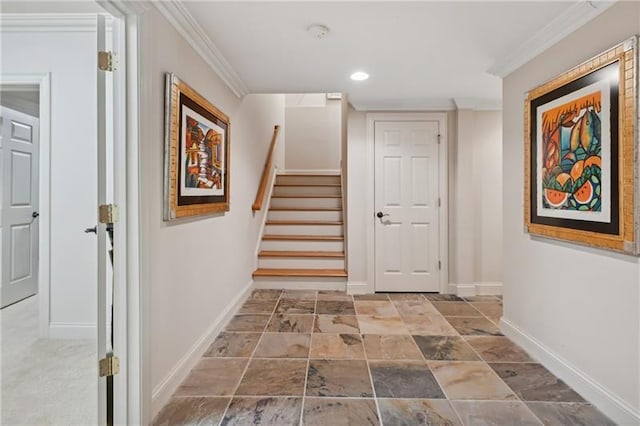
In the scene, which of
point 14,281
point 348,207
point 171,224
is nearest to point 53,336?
point 14,281

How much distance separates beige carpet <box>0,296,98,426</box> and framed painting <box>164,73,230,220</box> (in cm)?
107

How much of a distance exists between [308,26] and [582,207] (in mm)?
1843

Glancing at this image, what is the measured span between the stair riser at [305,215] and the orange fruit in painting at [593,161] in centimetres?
311

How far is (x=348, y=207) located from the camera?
362 centimetres

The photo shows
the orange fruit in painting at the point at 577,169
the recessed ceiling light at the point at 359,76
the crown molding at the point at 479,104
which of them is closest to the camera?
the orange fruit in painting at the point at 577,169

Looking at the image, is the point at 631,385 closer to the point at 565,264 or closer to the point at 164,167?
the point at 565,264

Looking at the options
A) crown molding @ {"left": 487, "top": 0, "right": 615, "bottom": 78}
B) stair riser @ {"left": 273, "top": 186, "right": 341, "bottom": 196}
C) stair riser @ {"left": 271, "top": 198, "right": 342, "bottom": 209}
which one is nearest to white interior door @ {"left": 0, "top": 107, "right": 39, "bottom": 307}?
stair riser @ {"left": 271, "top": 198, "right": 342, "bottom": 209}

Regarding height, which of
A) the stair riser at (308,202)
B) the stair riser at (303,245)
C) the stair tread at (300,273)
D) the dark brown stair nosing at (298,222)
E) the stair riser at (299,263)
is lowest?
the stair tread at (300,273)

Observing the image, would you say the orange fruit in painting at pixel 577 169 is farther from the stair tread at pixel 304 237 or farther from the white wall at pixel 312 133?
the white wall at pixel 312 133

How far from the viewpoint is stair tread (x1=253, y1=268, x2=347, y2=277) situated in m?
3.70

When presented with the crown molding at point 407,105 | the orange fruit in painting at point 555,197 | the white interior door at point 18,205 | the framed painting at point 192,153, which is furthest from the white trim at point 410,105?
the white interior door at point 18,205

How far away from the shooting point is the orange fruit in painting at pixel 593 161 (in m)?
1.60

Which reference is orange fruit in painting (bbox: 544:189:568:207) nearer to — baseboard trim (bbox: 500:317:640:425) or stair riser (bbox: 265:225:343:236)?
baseboard trim (bbox: 500:317:640:425)

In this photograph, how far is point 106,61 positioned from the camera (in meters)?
1.41
